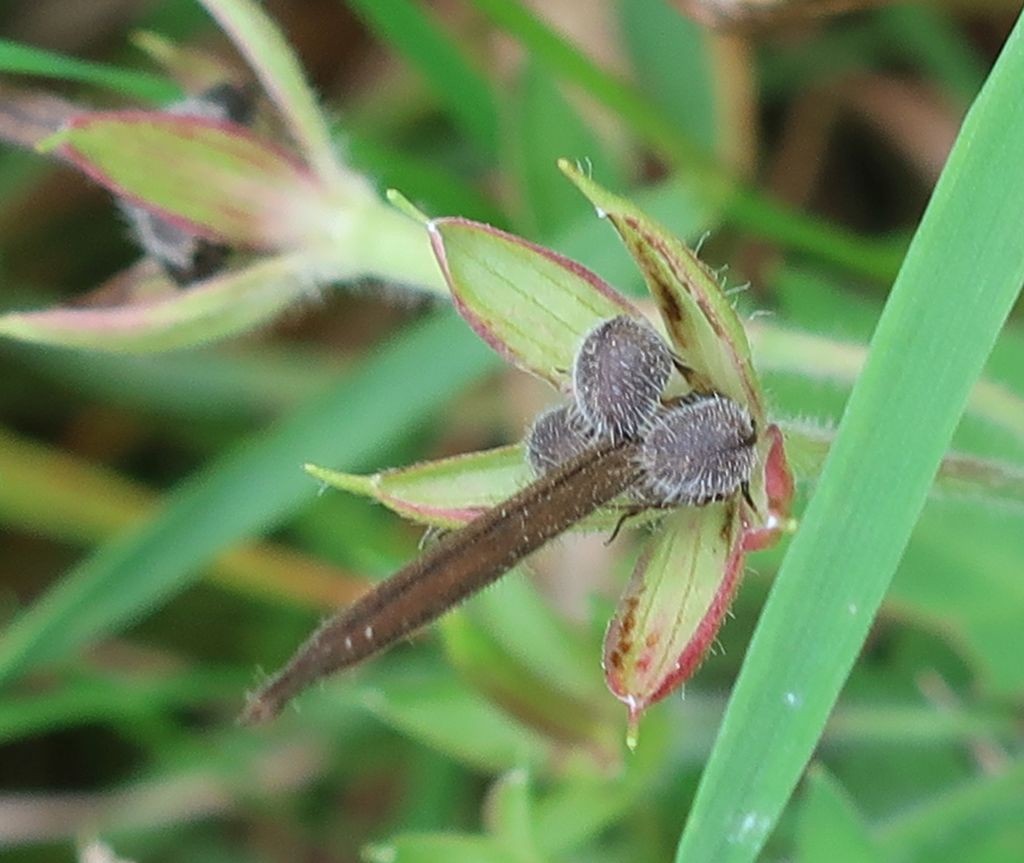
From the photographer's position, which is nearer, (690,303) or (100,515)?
(690,303)

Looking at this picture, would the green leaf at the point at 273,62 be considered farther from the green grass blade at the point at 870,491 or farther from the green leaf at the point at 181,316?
the green grass blade at the point at 870,491

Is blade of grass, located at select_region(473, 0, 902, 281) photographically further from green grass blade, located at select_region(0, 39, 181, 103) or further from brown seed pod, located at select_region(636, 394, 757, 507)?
brown seed pod, located at select_region(636, 394, 757, 507)

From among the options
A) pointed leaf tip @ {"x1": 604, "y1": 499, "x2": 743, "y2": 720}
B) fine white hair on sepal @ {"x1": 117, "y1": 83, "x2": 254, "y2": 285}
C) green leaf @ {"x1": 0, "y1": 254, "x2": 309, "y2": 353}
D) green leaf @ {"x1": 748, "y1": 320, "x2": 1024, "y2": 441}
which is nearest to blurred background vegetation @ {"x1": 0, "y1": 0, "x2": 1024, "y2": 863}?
green leaf @ {"x1": 748, "y1": 320, "x2": 1024, "y2": 441}

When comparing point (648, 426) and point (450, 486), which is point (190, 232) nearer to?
point (450, 486)

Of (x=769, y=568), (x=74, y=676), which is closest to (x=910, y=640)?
(x=769, y=568)

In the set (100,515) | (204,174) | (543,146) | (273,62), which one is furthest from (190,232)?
(100,515)

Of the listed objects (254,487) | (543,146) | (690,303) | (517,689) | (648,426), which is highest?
(690,303)
